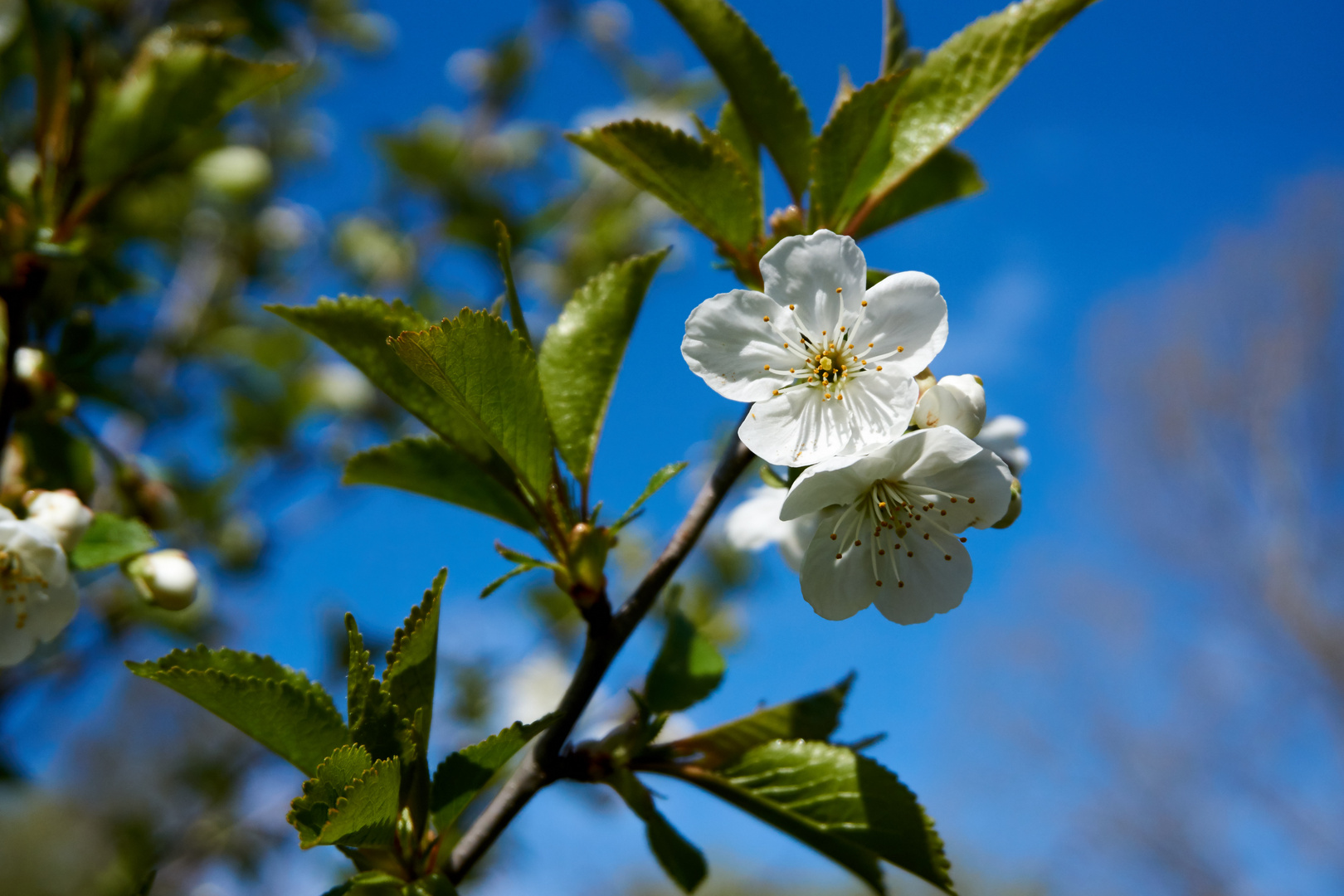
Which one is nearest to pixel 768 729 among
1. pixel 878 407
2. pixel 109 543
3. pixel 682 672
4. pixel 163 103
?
pixel 682 672

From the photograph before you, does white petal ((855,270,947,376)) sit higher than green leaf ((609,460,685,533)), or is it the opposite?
white petal ((855,270,947,376))

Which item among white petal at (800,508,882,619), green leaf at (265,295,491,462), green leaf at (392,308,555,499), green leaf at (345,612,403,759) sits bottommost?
green leaf at (345,612,403,759)

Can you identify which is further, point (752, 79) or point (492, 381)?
point (752, 79)

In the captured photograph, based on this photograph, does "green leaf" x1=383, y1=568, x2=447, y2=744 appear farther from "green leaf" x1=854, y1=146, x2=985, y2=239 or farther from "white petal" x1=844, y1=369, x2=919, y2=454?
"green leaf" x1=854, y1=146, x2=985, y2=239

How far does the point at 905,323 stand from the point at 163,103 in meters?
0.96

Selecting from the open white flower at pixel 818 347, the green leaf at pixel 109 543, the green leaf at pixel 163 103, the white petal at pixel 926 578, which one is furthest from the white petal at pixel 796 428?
the green leaf at pixel 163 103

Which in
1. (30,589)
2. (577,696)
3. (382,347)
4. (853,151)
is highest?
(853,151)

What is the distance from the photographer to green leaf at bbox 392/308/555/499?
0.65 m

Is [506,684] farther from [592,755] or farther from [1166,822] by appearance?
[1166,822]

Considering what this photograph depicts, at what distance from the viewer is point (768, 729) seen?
844 mm

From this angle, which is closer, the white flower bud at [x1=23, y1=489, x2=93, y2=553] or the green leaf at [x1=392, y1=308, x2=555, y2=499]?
the green leaf at [x1=392, y1=308, x2=555, y2=499]

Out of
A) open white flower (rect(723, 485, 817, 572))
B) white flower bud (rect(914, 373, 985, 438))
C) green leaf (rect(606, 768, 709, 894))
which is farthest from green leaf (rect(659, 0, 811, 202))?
green leaf (rect(606, 768, 709, 894))

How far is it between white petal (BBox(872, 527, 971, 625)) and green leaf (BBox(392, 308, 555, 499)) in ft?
1.04

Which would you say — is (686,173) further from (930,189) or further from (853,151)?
(930,189)
